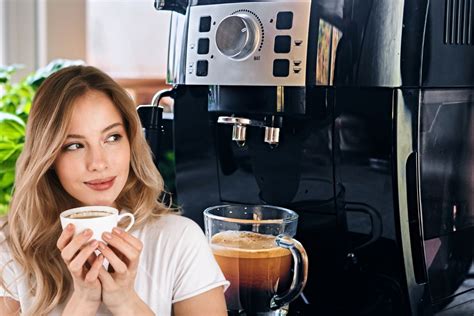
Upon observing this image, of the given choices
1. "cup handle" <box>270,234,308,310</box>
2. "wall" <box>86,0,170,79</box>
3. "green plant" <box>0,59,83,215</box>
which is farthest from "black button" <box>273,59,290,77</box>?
"wall" <box>86,0,170,79</box>

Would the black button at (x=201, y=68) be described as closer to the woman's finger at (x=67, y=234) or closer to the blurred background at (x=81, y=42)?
the woman's finger at (x=67, y=234)

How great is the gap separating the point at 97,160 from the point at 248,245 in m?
0.24

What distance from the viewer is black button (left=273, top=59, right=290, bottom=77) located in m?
0.99

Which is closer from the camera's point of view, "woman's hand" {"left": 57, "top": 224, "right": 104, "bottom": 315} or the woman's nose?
"woman's hand" {"left": 57, "top": 224, "right": 104, "bottom": 315}

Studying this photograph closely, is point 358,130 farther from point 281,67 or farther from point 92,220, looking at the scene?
point 92,220

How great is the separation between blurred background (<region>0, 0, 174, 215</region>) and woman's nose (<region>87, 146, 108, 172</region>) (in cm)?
69

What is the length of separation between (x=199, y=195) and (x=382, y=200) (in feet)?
1.06

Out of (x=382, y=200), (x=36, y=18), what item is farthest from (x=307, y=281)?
(x=36, y=18)

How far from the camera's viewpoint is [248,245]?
1028 mm

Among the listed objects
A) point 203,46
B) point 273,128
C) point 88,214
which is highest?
point 203,46

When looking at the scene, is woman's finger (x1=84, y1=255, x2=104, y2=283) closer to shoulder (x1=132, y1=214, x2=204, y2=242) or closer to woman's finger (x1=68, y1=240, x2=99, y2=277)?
woman's finger (x1=68, y1=240, x2=99, y2=277)

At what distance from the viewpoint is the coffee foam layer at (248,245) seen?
Result: 1.02 metres

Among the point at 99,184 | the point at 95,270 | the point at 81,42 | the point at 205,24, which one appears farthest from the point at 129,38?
the point at 95,270

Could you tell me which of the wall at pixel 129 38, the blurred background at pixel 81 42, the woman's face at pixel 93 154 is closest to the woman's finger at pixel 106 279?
the woman's face at pixel 93 154
